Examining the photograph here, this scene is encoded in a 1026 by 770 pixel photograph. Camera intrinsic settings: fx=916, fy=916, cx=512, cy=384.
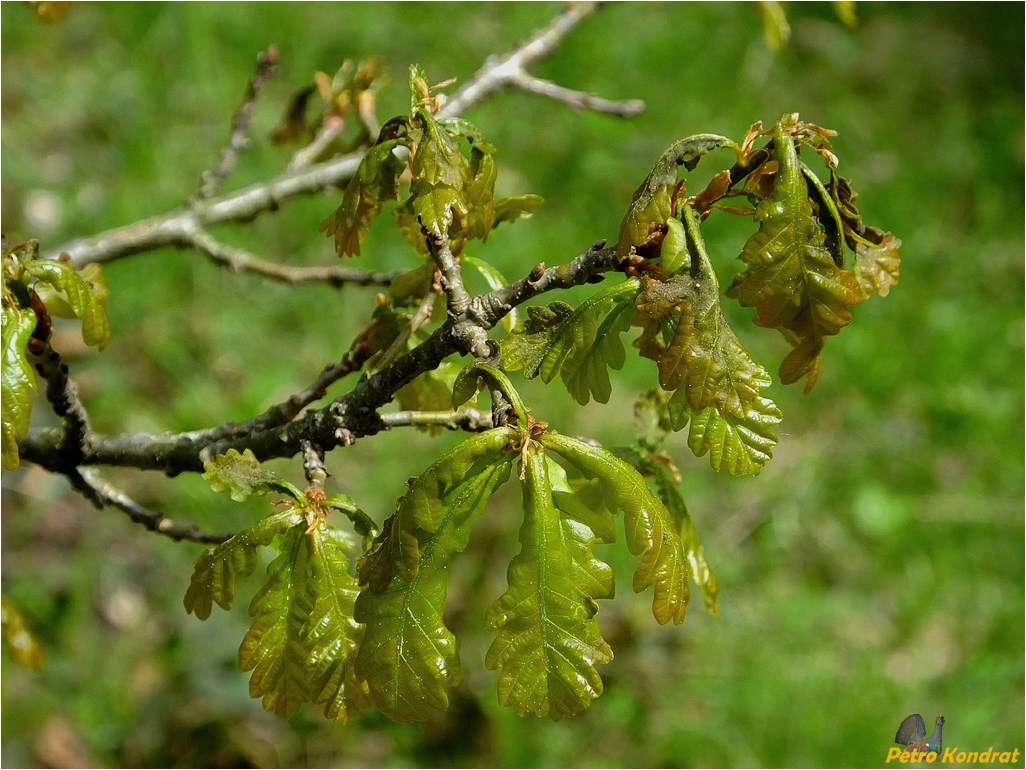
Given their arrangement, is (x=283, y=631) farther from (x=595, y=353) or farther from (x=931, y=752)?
(x=931, y=752)

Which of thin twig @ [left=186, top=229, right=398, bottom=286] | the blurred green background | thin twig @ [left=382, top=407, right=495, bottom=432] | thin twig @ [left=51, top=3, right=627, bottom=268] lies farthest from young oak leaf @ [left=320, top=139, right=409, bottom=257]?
the blurred green background

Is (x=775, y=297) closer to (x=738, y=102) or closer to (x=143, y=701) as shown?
(x=143, y=701)

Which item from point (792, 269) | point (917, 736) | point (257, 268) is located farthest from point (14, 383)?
point (917, 736)

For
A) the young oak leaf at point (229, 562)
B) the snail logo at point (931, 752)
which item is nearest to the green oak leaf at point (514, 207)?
the young oak leaf at point (229, 562)

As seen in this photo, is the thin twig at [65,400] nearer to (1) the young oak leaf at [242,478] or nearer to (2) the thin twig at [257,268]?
(1) the young oak leaf at [242,478]

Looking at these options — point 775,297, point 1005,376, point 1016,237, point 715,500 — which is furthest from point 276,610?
point 1016,237
